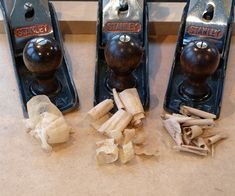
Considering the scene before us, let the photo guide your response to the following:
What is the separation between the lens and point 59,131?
3.54 feet

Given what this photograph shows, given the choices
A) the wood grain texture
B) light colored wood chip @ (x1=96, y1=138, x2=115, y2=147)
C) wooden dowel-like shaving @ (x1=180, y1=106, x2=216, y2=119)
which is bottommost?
light colored wood chip @ (x1=96, y1=138, x2=115, y2=147)

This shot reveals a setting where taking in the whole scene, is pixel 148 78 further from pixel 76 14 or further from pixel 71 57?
pixel 76 14

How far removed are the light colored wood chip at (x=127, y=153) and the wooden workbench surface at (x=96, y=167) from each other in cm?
2

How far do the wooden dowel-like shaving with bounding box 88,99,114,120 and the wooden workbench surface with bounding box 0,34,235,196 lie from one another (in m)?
0.04

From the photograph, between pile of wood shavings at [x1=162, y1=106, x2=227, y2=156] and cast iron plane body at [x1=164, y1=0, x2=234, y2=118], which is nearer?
pile of wood shavings at [x1=162, y1=106, x2=227, y2=156]

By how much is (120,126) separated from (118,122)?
2cm

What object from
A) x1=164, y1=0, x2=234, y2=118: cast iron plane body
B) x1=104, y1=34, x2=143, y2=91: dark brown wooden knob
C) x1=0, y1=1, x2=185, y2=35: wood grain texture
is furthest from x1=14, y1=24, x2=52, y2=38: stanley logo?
x1=164, y1=0, x2=234, y2=118: cast iron plane body

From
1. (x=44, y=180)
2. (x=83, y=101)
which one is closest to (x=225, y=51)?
(x=83, y=101)

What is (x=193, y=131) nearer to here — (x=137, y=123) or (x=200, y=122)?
(x=200, y=122)

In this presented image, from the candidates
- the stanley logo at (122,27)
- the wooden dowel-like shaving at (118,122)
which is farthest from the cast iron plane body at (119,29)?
the wooden dowel-like shaving at (118,122)

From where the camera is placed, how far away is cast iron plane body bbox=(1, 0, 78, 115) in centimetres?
122

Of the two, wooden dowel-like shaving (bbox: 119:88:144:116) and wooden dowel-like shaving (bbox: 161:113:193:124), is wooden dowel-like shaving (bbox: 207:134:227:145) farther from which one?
wooden dowel-like shaving (bbox: 119:88:144:116)

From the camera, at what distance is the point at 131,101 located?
3.77 ft

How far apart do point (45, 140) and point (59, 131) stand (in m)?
0.04
